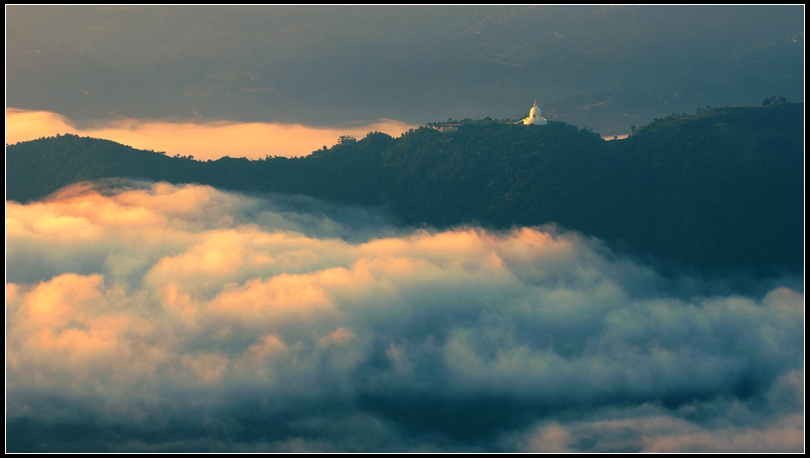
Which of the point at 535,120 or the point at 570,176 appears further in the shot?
the point at 535,120

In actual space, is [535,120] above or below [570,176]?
above

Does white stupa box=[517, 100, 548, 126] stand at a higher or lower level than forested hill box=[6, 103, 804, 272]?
higher

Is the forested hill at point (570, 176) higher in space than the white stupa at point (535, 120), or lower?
lower

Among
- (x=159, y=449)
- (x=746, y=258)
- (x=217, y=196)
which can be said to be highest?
(x=217, y=196)

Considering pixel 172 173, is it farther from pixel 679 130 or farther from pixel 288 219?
pixel 679 130

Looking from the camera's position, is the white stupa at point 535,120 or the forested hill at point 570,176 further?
the white stupa at point 535,120

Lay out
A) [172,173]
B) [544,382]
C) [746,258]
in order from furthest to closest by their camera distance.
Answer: [172,173] < [746,258] < [544,382]

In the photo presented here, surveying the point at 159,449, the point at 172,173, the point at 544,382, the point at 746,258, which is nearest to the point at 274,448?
the point at 159,449

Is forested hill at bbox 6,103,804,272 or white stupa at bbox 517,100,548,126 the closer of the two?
forested hill at bbox 6,103,804,272
